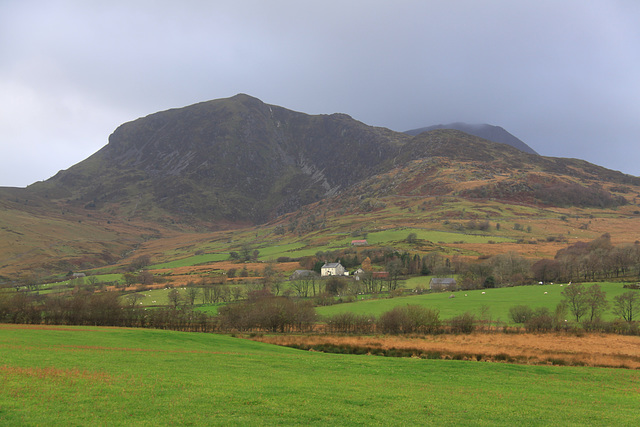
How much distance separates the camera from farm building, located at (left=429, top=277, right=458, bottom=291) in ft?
342

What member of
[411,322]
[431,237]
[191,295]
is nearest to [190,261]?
[191,295]

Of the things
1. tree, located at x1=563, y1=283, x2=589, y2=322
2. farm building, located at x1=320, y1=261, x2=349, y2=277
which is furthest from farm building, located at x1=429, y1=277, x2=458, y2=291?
tree, located at x1=563, y1=283, x2=589, y2=322

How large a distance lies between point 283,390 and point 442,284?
93.8 metres

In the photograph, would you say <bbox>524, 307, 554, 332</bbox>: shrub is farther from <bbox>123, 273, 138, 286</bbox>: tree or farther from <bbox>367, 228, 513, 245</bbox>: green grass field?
<bbox>123, 273, 138, 286</bbox>: tree

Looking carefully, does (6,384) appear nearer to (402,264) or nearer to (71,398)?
(71,398)

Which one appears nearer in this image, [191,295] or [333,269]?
[191,295]

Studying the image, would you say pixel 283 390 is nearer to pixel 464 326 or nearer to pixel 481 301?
pixel 464 326

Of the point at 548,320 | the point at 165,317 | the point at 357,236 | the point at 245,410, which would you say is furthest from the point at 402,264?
the point at 245,410

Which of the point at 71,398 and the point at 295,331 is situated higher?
the point at 71,398

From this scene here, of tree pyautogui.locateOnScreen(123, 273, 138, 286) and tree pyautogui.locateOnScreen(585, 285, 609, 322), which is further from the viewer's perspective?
tree pyautogui.locateOnScreen(123, 273, 138, 286)

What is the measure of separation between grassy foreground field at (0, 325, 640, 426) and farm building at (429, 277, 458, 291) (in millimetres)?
72480

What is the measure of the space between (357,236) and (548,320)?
4985 inches

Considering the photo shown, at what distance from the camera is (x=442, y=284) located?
351 ft

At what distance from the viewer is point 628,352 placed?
42344mm
